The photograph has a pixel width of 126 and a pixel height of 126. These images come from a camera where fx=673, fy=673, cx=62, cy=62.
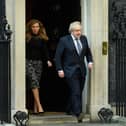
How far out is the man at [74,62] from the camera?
12227mm

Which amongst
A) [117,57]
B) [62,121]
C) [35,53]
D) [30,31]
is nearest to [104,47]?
[117,57]

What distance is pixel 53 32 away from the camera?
1371 cm

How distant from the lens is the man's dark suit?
12.2 metres

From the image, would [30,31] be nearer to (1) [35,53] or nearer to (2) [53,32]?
(1) [35,53]

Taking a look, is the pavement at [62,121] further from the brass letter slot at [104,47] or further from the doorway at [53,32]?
the brass letter slot at [104,47]

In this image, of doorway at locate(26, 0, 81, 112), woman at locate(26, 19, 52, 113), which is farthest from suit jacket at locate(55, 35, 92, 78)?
doorway at locate(26, 0, 81, 112)

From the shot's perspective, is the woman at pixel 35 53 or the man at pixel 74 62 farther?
the woman at pixel 35 53

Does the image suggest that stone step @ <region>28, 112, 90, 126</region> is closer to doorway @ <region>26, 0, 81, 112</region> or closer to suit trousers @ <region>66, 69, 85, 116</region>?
suit trousers @ <region>66, 69, 85, 116</region>

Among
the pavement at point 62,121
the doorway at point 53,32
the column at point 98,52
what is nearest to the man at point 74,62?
the pavement at point 62,121

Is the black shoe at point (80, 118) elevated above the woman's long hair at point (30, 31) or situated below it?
below

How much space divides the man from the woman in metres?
0.51

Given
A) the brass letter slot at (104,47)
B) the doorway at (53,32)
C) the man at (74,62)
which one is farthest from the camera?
the doorway at (53,32)

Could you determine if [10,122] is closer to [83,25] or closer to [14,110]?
[14,110]

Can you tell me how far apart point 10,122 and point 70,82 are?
51.5 inches
